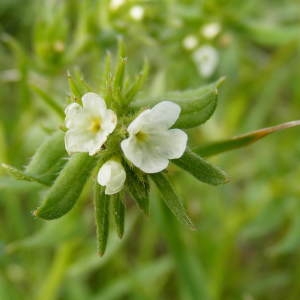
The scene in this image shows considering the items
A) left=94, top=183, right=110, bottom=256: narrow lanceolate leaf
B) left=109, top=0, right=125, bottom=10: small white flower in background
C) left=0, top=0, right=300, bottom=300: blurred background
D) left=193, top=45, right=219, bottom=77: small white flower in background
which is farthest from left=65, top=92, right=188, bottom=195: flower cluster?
left=193, top=45, right=219, bottom=77: small white flower in background

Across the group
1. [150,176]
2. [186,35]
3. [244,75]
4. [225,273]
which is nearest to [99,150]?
[150,176]

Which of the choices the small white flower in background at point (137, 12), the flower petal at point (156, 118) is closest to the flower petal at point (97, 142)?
the flower petal at point (156, 118)

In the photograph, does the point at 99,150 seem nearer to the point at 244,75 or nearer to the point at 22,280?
the point at 22,280

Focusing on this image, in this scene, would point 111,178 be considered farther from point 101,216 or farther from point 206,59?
point 206,59

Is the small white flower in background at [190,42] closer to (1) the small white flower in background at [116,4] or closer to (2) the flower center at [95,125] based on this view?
(1) the small white flower in background at [116,4]

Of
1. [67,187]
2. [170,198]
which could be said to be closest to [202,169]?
[170,198]

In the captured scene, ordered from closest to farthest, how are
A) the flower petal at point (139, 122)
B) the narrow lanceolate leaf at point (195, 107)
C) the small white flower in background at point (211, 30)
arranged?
the flower petal at point (139, 122) → the narrow lanceolate leaf at point (195, 107) → the small white flower in background at point (211, 30)
